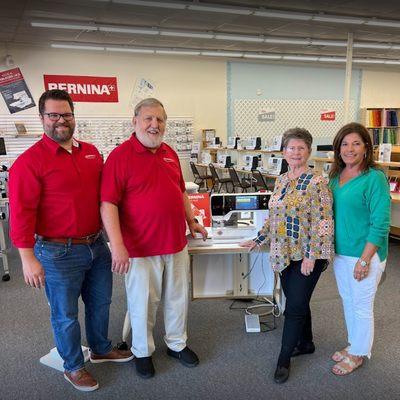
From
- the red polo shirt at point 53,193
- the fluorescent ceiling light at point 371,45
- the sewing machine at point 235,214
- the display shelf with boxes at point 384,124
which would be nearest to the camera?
the red polo shirt at point 53,193

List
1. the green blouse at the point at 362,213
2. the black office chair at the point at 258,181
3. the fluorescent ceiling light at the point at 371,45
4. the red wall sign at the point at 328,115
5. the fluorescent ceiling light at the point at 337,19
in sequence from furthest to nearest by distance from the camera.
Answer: the red wall sign at the point at 328,115 < the fluorescent ceiling light at the point at 371,45 < the black office chair at the point at 258,181 < the fluorescent ceiling light at the point at 337,19 < the green blouse at the point at 362,213

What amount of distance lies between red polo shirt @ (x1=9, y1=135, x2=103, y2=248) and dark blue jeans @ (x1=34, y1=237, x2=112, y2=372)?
0.33 feet

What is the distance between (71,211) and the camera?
188cm

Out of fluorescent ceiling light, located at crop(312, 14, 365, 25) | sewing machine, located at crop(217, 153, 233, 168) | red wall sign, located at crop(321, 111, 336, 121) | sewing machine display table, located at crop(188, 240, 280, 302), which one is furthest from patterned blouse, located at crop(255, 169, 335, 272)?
red wall sign, located at crop(321, 111, 336, 121)

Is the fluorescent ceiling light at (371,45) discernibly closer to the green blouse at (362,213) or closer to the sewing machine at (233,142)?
the sewing machine at (233,142)

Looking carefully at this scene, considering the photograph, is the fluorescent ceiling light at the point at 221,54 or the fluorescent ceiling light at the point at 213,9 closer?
the fluorescent ceiling light at the point at 213,9

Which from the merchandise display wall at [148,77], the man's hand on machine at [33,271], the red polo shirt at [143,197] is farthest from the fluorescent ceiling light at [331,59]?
the man's hand on machine at [33,271]

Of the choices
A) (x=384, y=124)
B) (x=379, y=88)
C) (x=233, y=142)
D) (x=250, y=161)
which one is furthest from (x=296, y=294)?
(x=379, y=88)

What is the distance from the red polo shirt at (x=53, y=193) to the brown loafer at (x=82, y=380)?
0.85 meters

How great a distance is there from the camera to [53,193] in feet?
6.03

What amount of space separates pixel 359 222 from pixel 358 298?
0.46 meters

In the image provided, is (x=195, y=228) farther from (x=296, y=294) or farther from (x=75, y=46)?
(x=75, y=46)

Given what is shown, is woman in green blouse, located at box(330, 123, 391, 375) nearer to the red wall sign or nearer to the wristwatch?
the wristwatch

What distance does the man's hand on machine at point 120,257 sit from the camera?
191cm
